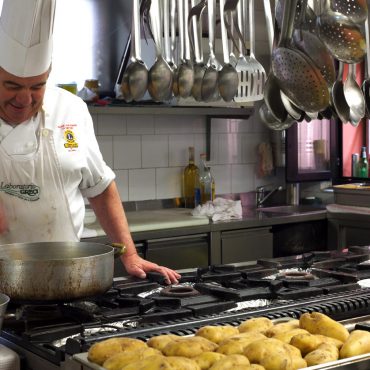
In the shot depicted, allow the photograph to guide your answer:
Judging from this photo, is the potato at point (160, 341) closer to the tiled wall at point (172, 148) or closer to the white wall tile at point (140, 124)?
the tiled wall at point (172, 148)

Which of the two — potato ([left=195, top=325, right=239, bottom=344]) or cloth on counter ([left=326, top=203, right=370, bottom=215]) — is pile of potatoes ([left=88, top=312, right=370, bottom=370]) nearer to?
potato ([left=195, top=325, right=239, bottom=344])

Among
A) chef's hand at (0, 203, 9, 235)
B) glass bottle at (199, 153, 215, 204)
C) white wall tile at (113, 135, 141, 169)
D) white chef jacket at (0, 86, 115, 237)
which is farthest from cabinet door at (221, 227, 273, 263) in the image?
chef's hand at (0, 203, 9, 235)

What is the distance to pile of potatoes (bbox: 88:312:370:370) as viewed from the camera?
1.32 metres

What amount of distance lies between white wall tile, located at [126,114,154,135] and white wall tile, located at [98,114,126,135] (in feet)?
0.15

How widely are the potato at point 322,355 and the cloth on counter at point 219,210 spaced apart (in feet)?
9.00

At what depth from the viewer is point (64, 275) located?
5.61 ft

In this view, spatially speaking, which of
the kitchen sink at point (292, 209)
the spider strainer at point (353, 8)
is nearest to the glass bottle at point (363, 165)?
the kitchen sink at point (292, 209)

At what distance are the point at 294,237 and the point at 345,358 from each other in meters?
3.19

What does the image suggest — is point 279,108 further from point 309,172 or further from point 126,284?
point 309,172

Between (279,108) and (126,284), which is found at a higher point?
(279,108)

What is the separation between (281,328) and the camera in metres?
1.54

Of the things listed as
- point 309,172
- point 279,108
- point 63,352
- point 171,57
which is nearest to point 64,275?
point 63,352

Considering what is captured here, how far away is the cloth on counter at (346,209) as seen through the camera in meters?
4.49

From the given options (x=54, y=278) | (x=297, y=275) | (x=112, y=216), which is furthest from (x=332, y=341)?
(x=112, y=216)
